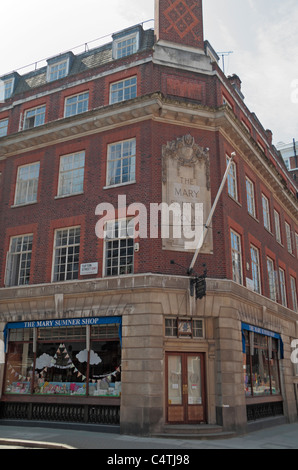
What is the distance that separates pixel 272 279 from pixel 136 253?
10.1m

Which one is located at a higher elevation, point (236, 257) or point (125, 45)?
point (125, 45)

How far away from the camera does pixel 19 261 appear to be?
19641 mm

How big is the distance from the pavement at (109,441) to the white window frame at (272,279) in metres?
Answer: 7.95

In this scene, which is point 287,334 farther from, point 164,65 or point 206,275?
point 164,65

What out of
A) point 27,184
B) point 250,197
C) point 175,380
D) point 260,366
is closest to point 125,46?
point 27,184

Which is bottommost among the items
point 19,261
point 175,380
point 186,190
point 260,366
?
point 175,380

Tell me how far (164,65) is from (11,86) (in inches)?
407

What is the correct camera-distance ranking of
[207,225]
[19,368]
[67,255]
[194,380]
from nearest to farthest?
[194,380] → [207,225] → [19,368] → [67,255]

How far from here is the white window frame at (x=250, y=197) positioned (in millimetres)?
21953

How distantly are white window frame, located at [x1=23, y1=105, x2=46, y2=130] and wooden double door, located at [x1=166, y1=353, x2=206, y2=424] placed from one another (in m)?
13.8

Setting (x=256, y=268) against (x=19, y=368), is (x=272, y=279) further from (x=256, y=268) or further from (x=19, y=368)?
(x=19, y=368)

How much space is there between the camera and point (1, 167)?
21938mm

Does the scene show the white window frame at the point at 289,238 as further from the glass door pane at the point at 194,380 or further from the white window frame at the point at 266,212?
the glass door pane at the point at 194,380

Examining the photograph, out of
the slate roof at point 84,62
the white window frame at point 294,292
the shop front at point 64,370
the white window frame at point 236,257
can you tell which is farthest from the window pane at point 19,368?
the white window frame at point 294,292
